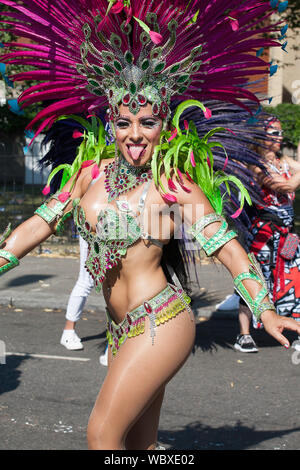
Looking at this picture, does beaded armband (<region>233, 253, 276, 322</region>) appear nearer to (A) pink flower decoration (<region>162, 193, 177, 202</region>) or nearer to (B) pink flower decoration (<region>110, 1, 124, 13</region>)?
(A) pink flower decoration (<region>162, 193, 177, 202</region>)

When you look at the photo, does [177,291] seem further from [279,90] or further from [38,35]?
[279,90]

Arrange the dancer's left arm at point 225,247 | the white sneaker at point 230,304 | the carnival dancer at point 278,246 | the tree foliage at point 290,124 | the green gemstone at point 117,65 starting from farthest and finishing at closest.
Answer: the tree foliage at point 290,124
the white sneaker at point 230,304
the carnival dancer at point 278,246
the green gemstone at point 117,65
the dancer's left arm at point 225,247

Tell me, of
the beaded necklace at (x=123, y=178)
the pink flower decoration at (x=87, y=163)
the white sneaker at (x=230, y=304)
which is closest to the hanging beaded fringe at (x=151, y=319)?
the beaded necklace at (x=123, y=178)

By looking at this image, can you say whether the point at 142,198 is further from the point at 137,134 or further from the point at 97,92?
the point at 97,92

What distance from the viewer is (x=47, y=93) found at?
415cm

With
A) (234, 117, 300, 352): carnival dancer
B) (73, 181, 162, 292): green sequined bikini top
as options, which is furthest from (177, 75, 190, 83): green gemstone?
(234, 117, 300, 352): carnival dancer

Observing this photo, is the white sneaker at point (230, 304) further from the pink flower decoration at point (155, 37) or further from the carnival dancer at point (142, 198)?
the pink flower decoration at point (155, 37)

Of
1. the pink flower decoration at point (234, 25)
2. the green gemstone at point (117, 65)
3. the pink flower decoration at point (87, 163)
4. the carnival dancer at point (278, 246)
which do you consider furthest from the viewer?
the carnival dancer at point (278, 246)

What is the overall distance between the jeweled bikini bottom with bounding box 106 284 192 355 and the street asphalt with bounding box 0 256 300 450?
3.42 ft

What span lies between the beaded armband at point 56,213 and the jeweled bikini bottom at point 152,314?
0.61m

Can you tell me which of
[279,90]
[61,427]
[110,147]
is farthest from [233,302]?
[279,90]

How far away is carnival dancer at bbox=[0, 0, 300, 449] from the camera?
350cm

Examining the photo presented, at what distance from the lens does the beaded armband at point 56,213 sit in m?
3.83

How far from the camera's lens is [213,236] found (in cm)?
356
